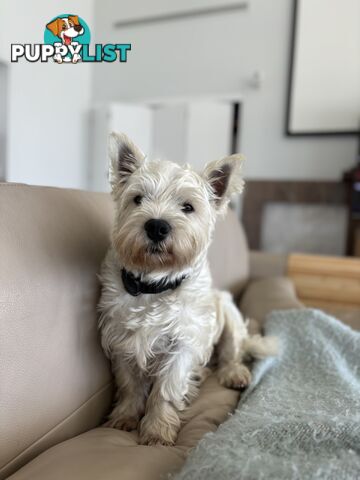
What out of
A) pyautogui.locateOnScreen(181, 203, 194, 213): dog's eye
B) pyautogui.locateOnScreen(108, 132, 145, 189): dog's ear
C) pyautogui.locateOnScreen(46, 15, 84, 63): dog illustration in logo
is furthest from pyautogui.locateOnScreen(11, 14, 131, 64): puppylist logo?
pyautogui.locateOnScreen(181, 203, 194, 213): dog's eye

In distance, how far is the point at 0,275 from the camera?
30.5 inches

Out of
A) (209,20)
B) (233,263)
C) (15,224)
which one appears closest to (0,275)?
(15,224)

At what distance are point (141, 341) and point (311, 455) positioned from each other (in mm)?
505

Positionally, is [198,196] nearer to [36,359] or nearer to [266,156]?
[36,359]

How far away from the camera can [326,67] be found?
3.71 m

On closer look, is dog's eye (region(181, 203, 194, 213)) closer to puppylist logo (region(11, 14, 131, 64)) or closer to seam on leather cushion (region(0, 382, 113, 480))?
seam on leather cushion (region(0, 382, 113, 480))

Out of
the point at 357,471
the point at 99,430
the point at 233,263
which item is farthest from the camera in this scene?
the point at 233,263

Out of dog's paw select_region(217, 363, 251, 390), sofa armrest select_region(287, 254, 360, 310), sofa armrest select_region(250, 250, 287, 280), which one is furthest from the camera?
sofa armrest select_region(250, 250, 287, 280)

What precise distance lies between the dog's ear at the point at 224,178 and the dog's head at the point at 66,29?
31.7 inches

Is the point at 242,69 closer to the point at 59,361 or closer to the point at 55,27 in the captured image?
the point at 55,27

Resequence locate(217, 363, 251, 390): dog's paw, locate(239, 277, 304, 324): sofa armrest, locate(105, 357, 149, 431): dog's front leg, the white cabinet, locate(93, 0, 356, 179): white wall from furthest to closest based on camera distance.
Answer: the white cabinet → locate(93, 0, 356, 179): white wall → locate(239, 277, 304, 324): sofa armrest → locate(217, 363, 251, 390): dog's paw → locate(105, 357, 149, 431): dog's front leg

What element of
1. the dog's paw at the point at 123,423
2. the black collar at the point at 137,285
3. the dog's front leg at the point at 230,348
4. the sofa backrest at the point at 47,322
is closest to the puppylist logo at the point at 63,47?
the sofa backrest at the point at 47,322

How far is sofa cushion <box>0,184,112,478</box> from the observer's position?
2.60 ft

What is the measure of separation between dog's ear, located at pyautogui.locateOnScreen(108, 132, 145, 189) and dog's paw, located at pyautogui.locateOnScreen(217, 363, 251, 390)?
759 mm
